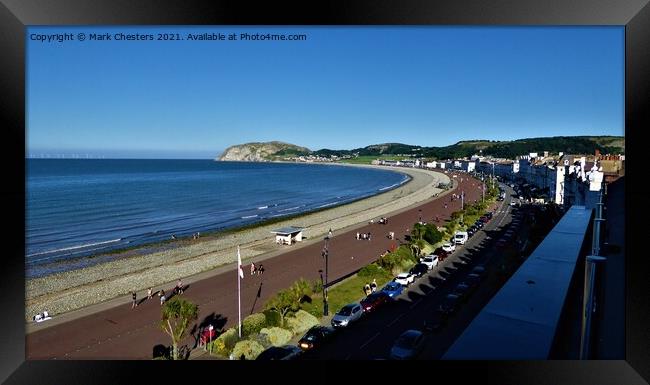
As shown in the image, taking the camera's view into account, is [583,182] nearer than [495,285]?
No

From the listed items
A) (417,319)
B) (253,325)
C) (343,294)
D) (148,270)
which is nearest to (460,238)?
(343,294)

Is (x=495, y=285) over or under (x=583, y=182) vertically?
under

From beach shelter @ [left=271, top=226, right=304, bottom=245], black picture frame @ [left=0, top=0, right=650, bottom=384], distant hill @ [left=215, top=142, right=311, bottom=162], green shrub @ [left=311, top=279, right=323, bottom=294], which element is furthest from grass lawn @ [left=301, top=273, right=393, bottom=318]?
distant hill @ [left=215, top=142, right=311, bottom=162]

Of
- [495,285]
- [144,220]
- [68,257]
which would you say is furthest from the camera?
[144,220]

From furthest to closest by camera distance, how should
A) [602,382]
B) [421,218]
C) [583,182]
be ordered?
[421,218] < [583,182] < [602,382]
